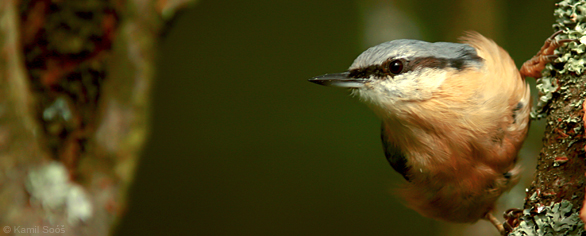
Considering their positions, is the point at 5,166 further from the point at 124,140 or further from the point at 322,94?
the point at 322,94

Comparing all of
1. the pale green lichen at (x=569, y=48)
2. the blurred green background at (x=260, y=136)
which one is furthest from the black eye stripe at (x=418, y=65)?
the blurred green background at (x=260, y=136)

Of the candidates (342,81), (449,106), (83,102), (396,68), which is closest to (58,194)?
(83,102)

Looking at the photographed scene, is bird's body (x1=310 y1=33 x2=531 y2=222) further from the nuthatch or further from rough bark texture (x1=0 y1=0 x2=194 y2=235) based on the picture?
rough bark texture (x1=0 y1=0 x2=194 y2=235)

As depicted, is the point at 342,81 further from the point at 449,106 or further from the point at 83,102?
the point at 83,102

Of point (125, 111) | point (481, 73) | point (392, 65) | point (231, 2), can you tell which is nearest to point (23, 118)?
point (125, 111)

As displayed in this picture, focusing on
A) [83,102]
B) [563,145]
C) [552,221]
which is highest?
[83,102]

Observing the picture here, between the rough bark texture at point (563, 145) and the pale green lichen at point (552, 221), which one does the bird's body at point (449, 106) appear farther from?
the pale green lichen at point (552, 221)

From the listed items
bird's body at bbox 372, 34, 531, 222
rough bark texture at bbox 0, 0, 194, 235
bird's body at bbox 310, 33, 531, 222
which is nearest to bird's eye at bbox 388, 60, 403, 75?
bird's body at bbox 310, 33, 531, 222
